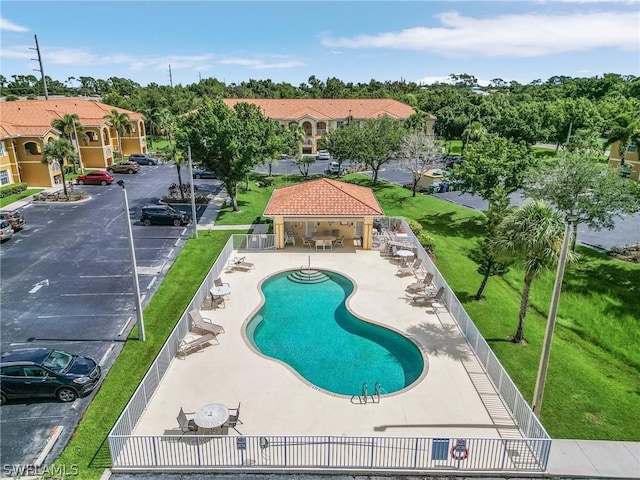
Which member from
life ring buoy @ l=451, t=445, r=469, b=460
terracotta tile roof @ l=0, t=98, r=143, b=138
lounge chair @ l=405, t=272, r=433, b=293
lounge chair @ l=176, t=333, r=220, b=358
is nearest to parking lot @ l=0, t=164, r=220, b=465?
lounge chair @ l=176, t=333, r=220, b=358

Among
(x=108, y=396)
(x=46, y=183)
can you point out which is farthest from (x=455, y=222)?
(x=46, y=183)

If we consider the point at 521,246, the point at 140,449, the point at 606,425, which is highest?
the point at 521,246

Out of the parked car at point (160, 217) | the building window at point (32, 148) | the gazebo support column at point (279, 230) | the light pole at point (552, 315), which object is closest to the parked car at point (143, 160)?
the building window at point (32, 148)

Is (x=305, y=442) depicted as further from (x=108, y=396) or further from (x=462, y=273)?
(x=462, y=273)

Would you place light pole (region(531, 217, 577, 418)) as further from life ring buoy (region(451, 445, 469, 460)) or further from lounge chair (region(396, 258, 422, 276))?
lounge chair (region(396, 258, 422, 276))

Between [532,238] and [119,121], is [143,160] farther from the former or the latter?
[532,238]

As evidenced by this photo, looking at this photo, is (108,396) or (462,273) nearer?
(108,396)

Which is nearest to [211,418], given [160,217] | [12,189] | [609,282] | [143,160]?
[160,217]
